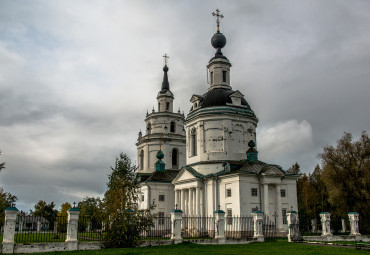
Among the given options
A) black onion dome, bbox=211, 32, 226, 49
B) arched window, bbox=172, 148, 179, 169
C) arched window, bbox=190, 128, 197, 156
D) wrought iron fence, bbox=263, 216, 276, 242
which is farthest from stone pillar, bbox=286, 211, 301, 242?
arched window, bbox=172, 148, 179, 169

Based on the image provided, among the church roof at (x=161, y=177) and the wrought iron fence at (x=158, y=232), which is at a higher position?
the church roof at (x=161, y=177)

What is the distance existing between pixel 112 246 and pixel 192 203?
53.6ft

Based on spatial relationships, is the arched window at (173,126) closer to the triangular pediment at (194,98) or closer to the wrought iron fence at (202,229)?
the triangular pediment at (194,98)

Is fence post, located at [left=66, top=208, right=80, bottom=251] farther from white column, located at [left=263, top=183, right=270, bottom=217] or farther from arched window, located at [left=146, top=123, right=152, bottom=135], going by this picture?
arched window, located at [left=146, top=123, right=152, bottom=135]

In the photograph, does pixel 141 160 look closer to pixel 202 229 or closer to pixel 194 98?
pixel 194 98

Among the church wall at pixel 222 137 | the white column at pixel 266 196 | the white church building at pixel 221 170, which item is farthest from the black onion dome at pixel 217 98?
the white column at pixel 266 196

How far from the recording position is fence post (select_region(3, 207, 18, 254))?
15.1m

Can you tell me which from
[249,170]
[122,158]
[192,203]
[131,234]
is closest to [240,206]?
[249,170]

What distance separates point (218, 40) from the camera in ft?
121

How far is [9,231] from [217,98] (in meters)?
22.3

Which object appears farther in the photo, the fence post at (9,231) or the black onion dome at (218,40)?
the black onion dome at (218,40)

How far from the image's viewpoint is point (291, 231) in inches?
808

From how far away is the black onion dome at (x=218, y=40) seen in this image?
36.9m

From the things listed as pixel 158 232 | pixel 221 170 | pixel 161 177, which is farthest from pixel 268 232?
pixel 161 177
